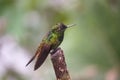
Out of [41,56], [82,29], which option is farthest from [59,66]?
[82,29]

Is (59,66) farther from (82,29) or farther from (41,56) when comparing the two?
(82,29)

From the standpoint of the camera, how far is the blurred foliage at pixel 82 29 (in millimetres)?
3494

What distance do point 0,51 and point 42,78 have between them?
0.36 metres

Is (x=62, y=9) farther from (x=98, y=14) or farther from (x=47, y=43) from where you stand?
(x=47, y=43)

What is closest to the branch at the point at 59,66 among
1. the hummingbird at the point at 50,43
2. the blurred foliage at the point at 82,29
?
the hummingbird at the point at 50,43

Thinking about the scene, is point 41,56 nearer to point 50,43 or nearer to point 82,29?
point 50,43

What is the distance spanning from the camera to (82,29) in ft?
11.9

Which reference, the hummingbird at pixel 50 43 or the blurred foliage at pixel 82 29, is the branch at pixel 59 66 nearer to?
the hummingbird at pixel 50 43

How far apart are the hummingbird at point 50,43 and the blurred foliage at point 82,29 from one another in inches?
87.3

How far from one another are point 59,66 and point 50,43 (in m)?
0.10

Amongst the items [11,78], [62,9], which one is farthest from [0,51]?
[62,9]

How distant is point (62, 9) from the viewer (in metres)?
3.84

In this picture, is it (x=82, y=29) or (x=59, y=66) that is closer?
(x=59, y=66)

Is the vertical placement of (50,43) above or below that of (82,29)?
above
